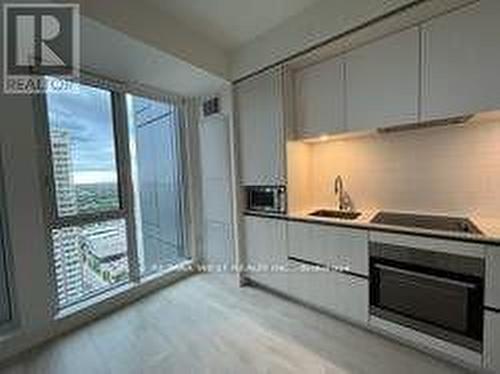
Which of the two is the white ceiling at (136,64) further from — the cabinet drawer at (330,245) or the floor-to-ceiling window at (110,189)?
the cabinet drawer at (330,245)

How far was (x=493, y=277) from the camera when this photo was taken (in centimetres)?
166

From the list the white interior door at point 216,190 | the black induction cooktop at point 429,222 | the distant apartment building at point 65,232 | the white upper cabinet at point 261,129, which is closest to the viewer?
the black induction cooktop at point 429,222

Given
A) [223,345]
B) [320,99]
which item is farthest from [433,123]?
[223,345]

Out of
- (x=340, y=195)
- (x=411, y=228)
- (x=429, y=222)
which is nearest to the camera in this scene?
(x=411, y=228)

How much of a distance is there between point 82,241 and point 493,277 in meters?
3.17

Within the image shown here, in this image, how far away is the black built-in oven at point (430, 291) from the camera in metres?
1.75

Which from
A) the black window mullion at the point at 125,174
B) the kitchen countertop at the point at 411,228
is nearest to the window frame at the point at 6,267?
the black window mullion at the point at 125,174

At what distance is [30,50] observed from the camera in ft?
7.29

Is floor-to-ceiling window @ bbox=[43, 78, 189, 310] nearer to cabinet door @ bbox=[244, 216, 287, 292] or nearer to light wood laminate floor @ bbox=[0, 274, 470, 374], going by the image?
light wood laminate floor @ bbox=[0, 274, 470, 374]

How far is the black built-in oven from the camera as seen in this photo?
1.75m

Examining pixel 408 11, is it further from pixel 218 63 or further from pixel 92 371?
pixel 92 371

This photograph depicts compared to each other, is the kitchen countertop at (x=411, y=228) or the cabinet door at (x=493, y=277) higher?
the kitchen countertop at (x=411, y=228)

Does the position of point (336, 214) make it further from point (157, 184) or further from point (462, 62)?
point (157, 184)

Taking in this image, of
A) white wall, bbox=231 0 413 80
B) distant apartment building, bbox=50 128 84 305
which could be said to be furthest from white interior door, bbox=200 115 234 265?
distant apartment building, bbox=50 128 84 305
